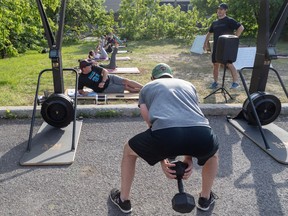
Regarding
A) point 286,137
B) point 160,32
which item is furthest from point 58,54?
point 160,32

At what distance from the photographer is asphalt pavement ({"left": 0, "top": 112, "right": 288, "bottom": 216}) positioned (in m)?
2.89

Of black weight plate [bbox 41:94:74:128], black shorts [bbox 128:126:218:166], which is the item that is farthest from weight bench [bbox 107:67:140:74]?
black shorts [bbox 128:126:218:166]

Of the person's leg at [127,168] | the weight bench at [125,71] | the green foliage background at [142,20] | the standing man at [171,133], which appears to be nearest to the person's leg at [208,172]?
the standing man at [171,133]

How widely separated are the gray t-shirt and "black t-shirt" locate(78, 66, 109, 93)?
3.63 m

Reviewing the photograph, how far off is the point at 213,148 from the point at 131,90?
408 centimetres

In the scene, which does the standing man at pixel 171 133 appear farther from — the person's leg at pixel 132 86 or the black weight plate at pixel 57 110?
the person's leg at pixel 132 86

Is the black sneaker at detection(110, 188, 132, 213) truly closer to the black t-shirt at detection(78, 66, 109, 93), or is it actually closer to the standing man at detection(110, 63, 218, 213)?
the standing man at detection(110, 63, 218, 213)

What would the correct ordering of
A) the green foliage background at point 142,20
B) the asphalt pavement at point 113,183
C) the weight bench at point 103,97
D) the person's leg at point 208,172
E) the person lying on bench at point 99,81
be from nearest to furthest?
the person's leg at point 208,172 → the asphalt pavement at point 113,183 → the weight bench at point 103,97 → the person lying on bench at point 99,81 → the green foliage background at point 142,20

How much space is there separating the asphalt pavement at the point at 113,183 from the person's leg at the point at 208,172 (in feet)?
0.71

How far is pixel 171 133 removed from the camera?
2322 mm

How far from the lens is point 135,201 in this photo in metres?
2.99

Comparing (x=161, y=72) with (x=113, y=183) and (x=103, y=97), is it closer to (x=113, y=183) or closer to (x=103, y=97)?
(x=113, y=183)

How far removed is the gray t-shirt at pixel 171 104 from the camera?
2373 millimetres

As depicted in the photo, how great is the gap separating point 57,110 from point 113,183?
1.58m
